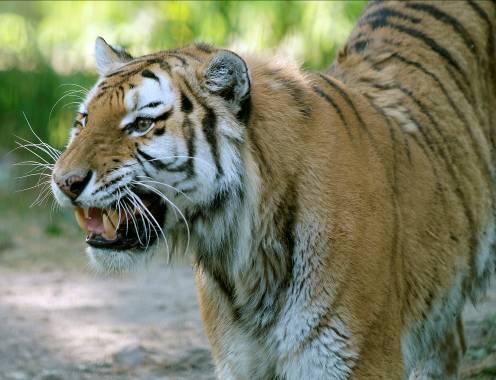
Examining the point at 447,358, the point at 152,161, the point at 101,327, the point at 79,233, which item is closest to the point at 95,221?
the point at 152,161

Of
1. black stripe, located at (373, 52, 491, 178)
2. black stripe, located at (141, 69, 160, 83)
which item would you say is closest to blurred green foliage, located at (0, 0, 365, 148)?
black stripe, located at (373, 52, 491, 178)

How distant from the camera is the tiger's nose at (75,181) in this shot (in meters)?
2.69

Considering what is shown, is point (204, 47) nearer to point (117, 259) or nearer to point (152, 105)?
point (152, 105)

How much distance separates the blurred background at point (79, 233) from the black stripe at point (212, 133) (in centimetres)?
54

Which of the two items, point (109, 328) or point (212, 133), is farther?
point (109, 328)

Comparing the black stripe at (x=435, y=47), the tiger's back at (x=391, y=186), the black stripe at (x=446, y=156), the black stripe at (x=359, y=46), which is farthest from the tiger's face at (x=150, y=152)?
the black stripe at (x=435, y=47)

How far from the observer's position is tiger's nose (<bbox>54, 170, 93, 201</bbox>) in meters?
2.69

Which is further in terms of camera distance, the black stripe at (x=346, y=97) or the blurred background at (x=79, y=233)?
the blurred background at (x=79, y=233)

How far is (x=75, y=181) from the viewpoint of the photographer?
269cm

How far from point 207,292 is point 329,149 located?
0.62m

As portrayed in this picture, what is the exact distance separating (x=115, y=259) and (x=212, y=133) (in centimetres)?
47

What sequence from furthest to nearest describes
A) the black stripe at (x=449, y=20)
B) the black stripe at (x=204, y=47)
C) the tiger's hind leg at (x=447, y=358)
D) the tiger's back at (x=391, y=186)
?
the tiger's hind leg at (x=447, y=358) → the black stripe at (x=449, y=20) → the black stripe at (x=204, y=47) → the tiger's back at (x=391, y=186)

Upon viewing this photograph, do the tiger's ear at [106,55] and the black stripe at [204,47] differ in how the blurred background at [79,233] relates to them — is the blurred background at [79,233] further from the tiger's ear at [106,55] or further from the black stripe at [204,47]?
the black stripe at [204,47]

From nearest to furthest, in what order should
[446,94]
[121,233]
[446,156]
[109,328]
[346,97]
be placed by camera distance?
1. [121,233]
2. [346,97]
3. [446,156]
4. [446,94]
5. [109,328]
